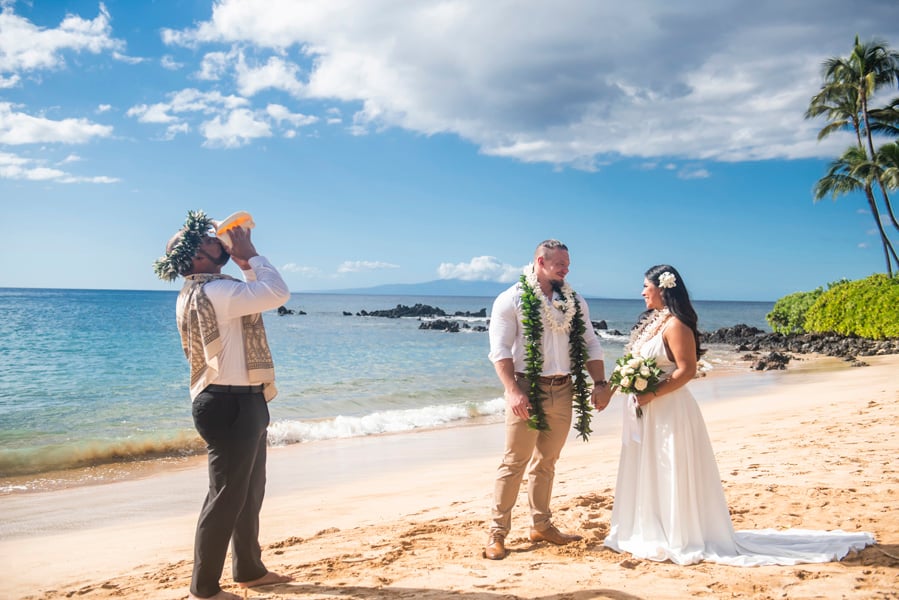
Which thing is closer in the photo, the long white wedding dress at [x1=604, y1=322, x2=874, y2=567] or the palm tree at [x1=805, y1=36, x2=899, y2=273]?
the long white wedding dress at [x1=604, y1=322, x2=874, y2=567]

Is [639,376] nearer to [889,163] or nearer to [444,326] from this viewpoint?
[889,163]

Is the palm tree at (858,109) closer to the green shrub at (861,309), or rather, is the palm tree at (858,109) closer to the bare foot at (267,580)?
the green shrub at (861,309)

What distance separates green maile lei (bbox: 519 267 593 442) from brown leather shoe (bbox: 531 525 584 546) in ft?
2.63

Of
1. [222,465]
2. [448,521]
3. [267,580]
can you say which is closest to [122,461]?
[448,521]

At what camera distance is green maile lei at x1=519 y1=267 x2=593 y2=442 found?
4.61 m

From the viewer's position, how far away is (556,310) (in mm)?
4754

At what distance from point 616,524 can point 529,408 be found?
114cm

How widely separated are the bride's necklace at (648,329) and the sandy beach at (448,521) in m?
1.56

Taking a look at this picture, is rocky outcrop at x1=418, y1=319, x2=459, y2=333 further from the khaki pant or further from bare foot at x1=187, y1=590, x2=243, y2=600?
bare foot at x1=187, y1=590, x2=243, y2=600

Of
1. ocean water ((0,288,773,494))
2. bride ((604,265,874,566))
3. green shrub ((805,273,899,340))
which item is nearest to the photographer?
bride ((604,265,874,566))

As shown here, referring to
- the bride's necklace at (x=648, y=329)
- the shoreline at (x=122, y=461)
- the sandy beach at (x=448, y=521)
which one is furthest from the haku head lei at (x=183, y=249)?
the shoreline at (x=122, y=461)

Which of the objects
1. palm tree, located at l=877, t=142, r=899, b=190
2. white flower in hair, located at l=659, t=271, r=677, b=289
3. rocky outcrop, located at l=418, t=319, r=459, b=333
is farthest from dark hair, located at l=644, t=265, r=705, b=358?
rocky outcrop, located at l=418, t=319, r=459, b=333

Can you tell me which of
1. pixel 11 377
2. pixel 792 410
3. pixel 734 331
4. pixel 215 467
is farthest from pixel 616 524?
pixel 734 331

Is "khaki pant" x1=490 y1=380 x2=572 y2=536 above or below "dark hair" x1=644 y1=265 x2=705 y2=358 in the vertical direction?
below
